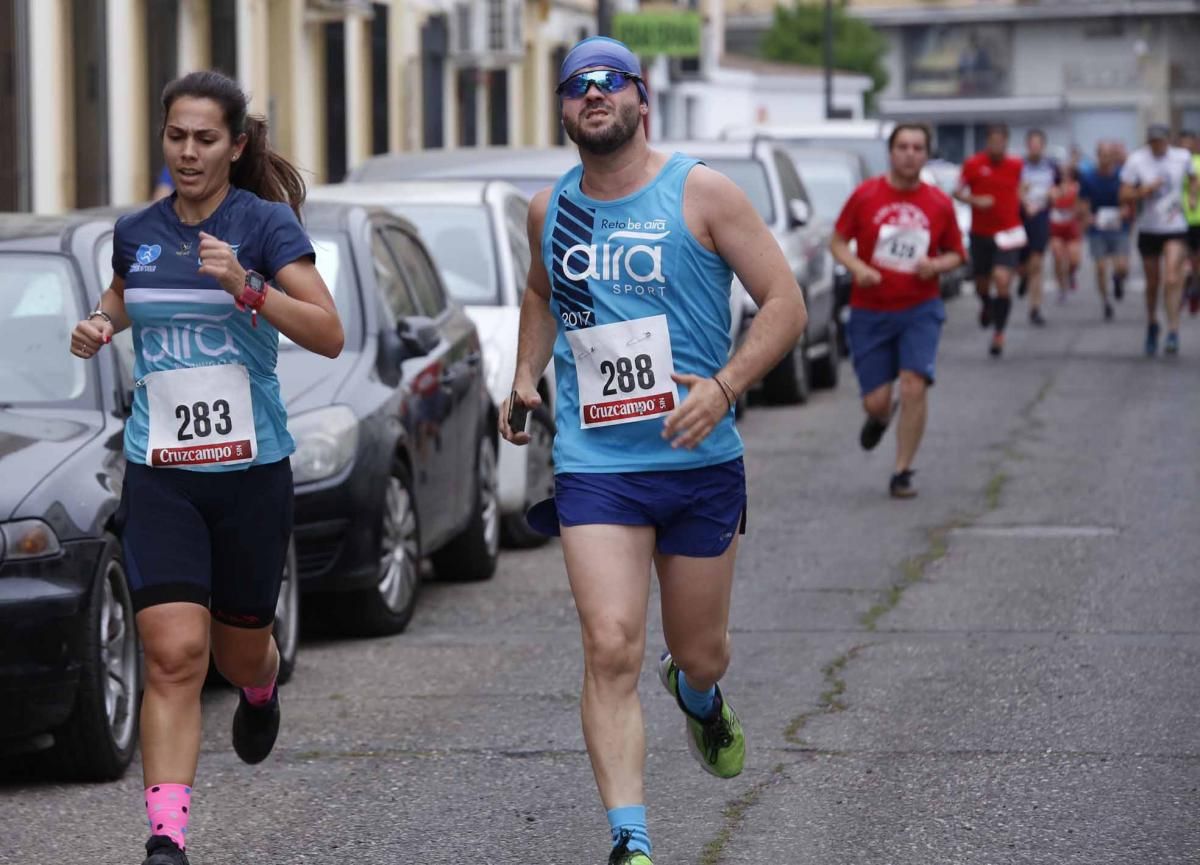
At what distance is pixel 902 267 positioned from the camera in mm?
12305

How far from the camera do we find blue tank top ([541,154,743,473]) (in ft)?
17.5

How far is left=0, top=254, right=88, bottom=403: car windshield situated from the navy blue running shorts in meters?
1.83

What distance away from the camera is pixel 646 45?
30.2 metres

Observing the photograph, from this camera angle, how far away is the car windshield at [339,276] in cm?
931

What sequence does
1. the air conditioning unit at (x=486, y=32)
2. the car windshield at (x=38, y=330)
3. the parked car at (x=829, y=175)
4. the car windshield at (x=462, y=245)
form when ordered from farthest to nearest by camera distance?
the air conditioning unit at (x=486, y=32)
the parked car at (x=829, y=175)
the car windshield at (x=462, y=245)
the car windshield at (x=38, y=330)

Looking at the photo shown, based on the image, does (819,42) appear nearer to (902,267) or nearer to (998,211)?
(998,211)

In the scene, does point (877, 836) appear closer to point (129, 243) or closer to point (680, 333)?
point (680, 333)

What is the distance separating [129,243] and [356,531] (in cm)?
314

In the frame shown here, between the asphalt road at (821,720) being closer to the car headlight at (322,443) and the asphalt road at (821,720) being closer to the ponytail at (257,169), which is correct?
the car headlight at (322,443)

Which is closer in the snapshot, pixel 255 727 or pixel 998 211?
pixel 255 727

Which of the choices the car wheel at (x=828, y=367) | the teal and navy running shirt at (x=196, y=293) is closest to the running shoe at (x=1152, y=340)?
the car wheel at (x=828, y=367)

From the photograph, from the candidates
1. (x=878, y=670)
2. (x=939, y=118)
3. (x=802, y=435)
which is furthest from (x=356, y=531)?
(x=939, y=118)

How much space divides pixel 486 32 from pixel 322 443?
26.8 m

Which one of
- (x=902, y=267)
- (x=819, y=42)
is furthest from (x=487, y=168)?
(x=819, y=42)
